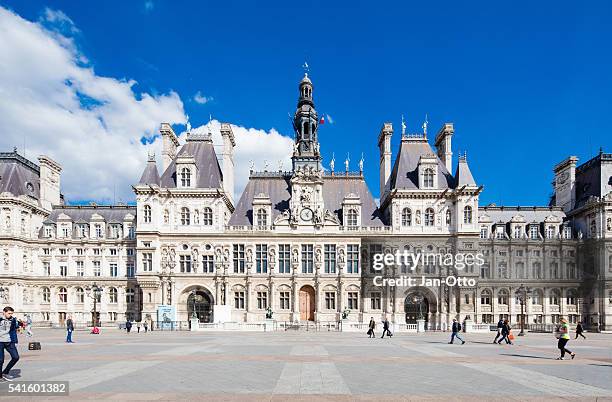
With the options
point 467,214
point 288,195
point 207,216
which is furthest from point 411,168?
point 207,216

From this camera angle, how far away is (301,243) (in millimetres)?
59344

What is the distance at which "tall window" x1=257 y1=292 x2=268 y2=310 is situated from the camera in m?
58.8

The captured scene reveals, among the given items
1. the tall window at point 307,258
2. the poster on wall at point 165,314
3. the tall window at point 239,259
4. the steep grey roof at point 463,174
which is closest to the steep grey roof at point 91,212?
the tall window at point 239,259

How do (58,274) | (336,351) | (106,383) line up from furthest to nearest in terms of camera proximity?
(58,274) < (336,351) < (106,383)

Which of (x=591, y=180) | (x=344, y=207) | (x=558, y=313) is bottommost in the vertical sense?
(x=558, y=313)

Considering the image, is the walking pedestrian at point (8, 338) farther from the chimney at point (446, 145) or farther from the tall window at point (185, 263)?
the chimney at point (446, 145)

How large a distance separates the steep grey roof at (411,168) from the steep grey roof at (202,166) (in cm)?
2425

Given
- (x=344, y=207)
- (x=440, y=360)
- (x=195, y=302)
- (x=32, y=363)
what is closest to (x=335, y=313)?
(x=344, y=207)

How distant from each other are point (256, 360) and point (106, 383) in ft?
25.5

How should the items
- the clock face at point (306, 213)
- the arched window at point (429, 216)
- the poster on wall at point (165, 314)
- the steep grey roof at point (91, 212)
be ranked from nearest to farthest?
the poster on wall at point (165, 314)
the clock face at point (306, 213)
the arched window at point (429, 216)
the steep grey roof at point (91, 212)

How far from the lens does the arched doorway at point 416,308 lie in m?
60.3

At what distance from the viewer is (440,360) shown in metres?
22.5

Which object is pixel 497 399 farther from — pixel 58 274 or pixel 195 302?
pixel 58 274

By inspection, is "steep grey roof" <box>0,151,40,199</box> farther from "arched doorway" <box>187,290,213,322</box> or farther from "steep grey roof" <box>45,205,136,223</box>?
"arched doorway" <box>187,290,213,322</box>
